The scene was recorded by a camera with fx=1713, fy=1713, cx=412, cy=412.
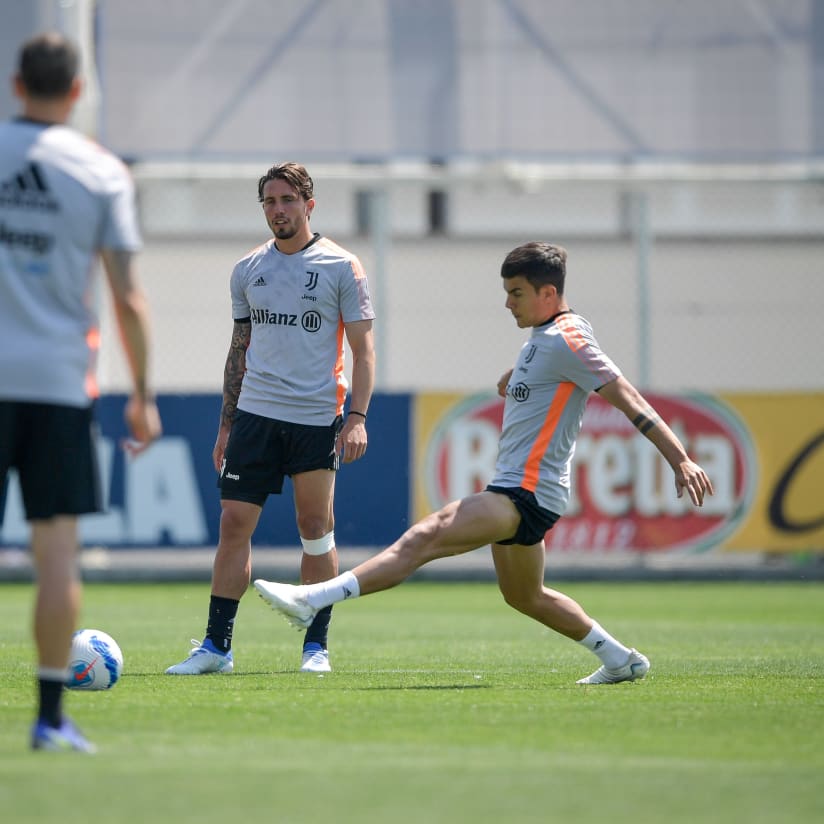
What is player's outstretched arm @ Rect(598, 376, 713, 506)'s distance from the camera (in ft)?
23.8

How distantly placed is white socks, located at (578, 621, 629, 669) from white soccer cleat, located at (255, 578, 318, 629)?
50.8 inches

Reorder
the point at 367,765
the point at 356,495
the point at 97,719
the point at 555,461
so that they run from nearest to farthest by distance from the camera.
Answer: the point at 367,765 → the point at 97,719 → the point at 555,461 → the point at 356,495

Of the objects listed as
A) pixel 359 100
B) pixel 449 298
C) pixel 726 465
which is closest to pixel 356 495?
pixel 726 465

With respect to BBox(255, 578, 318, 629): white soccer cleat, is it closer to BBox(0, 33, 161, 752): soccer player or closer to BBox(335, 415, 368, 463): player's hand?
BBox(335, 415, 368, 463): player's hand

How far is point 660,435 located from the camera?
7293 millimetres

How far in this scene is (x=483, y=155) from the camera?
62.7 ft

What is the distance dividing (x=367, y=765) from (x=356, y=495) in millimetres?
11498

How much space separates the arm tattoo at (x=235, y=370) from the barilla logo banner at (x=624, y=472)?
329 inches

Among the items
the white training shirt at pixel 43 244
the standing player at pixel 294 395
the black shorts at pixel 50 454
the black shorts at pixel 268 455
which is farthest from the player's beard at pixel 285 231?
the black shorts at pixel 50 454

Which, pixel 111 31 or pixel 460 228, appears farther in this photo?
pixel 460 228

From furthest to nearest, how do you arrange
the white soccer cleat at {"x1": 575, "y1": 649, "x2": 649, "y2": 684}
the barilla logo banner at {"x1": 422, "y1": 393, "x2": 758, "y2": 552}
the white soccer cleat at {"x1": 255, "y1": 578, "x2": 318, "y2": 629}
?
the barilla logo banner at {"x1": 422, "y1": 393, "x2": 758, "y2": 552}
the white soccer cleat at {"x1": 575, "y1": 649, "x2": 649, "y2": 684}
the white soccer cleat at {"x1": 255, "y1": 578, "x2": 318, "y2": 629}

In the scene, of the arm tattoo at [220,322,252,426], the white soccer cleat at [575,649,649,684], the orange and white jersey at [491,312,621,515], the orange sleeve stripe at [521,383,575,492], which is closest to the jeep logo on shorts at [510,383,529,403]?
the orange and white jersey at [491,312,621,515]

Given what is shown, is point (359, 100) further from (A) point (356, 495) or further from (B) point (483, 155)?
(A) point (356, 495)

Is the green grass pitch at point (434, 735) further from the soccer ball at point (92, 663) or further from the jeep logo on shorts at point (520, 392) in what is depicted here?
the jeep logo on shorts at point (520, 392)
